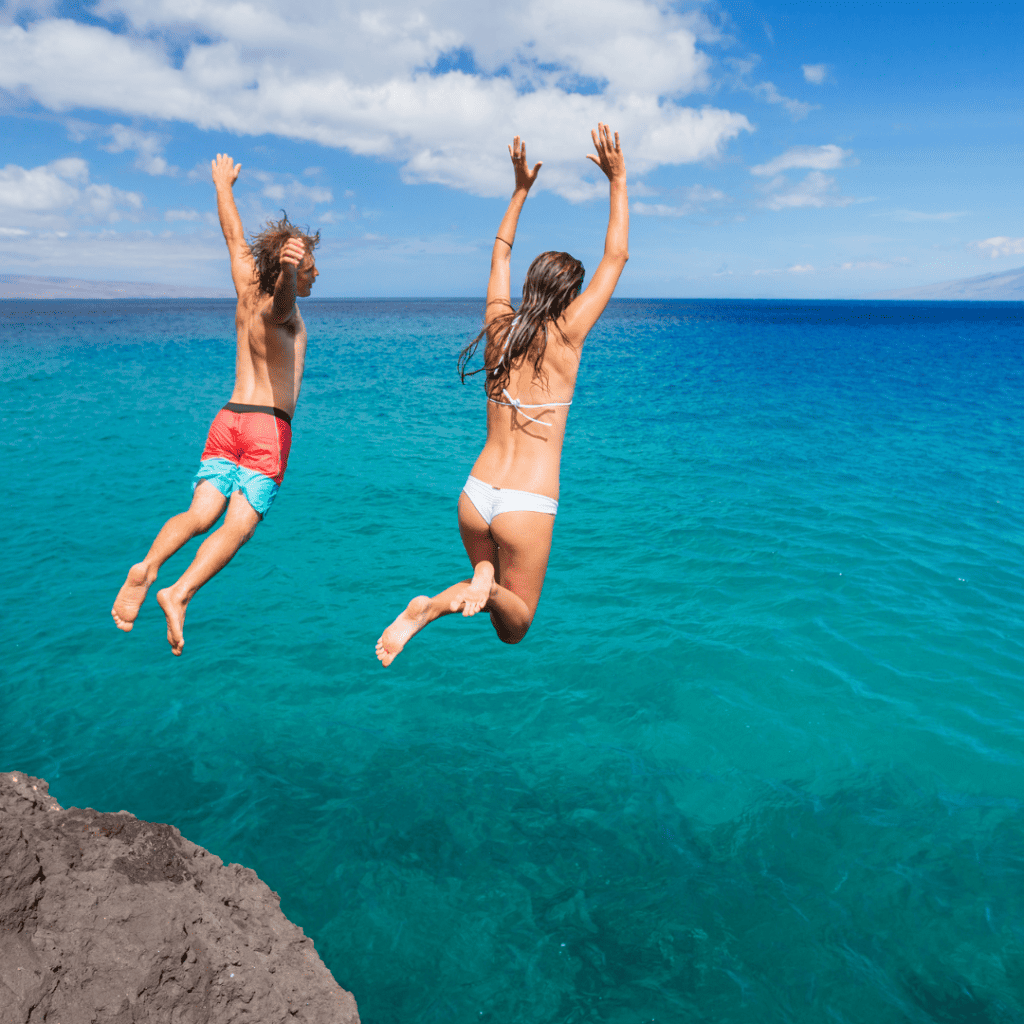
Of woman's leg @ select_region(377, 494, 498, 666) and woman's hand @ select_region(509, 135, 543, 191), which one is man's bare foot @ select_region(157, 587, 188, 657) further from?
woman's hand @ select_region(509, 135, 543, 191)

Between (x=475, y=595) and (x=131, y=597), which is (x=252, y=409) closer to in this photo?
(x=131, y=597)

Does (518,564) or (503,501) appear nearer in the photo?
(503,501)

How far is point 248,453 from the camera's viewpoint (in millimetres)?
5266

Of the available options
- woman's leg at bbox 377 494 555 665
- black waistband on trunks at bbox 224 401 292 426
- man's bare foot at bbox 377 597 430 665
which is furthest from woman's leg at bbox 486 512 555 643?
black waistband on trunks at bbox 224 401 292 426

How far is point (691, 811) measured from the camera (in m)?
8.66

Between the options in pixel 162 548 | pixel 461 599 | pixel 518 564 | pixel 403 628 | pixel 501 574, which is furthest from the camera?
pixel 162 548

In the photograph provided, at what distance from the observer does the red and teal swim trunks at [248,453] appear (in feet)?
17.1

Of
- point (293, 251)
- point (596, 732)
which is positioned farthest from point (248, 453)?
point (596, 732)

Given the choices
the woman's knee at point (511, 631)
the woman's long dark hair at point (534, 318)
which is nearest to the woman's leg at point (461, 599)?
the woman's knee at point (511, 631)

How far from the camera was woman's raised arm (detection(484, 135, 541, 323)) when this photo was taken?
463 centimetres

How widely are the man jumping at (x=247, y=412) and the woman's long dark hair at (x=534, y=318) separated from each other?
1565mm

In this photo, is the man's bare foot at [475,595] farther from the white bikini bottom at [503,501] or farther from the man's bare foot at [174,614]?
the man's bare foot at [174,614]

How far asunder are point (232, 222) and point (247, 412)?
4.83 ft

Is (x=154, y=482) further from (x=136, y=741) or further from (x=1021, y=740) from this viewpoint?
(x=1021, y=740)
